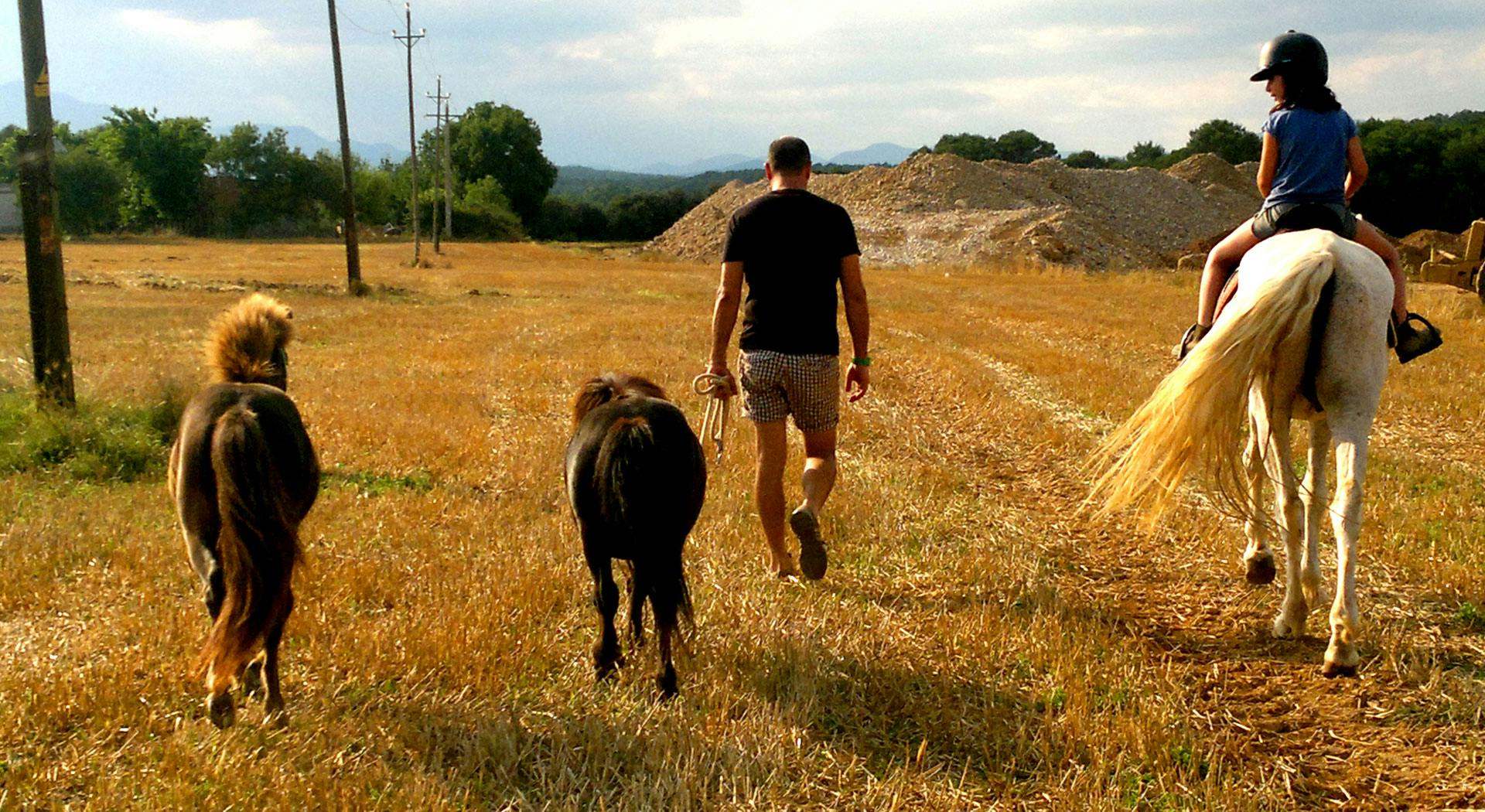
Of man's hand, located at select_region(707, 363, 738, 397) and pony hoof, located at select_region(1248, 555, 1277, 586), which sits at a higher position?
man's hand, located at select_region(707, 363, 738, 397)

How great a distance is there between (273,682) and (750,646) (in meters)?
1.93

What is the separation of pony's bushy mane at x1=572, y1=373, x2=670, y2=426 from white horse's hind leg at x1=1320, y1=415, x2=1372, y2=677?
2930 mm

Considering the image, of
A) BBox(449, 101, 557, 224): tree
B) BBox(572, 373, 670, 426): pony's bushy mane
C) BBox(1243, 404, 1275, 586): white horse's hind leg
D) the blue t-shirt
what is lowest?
BBox(1243, 404, 1275, 586): white horse's hind leg

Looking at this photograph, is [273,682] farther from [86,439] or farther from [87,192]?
[87,192]

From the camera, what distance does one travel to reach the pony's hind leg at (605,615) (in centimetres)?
393

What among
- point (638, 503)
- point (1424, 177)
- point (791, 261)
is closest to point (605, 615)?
point (638, 503)

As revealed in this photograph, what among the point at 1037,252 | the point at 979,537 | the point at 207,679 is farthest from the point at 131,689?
the point at 1037,252

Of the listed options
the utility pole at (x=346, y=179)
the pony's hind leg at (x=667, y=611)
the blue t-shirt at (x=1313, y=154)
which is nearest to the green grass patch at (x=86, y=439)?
the pony's hind leg at (x=667, y=611)

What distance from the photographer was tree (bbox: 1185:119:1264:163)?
81.4 m

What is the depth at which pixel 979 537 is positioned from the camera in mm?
6148

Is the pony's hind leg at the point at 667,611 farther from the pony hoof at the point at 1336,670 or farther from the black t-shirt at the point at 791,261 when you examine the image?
the pony hoof at the point at 1336,670

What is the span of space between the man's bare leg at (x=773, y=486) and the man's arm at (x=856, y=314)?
0.46 meters

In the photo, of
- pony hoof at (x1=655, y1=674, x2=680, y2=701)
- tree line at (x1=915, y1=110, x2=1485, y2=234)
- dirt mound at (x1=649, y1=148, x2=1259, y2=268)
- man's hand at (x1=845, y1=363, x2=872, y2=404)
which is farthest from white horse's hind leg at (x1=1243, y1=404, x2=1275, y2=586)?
tree line at (x1=915, y1=110, x2=1485, y2=234)

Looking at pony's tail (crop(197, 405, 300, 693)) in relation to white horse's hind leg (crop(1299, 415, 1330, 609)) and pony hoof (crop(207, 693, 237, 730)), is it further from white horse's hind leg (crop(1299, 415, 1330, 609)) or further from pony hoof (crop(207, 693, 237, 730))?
white horse's hind leg (crop(1299, 415, 1330, 609))
